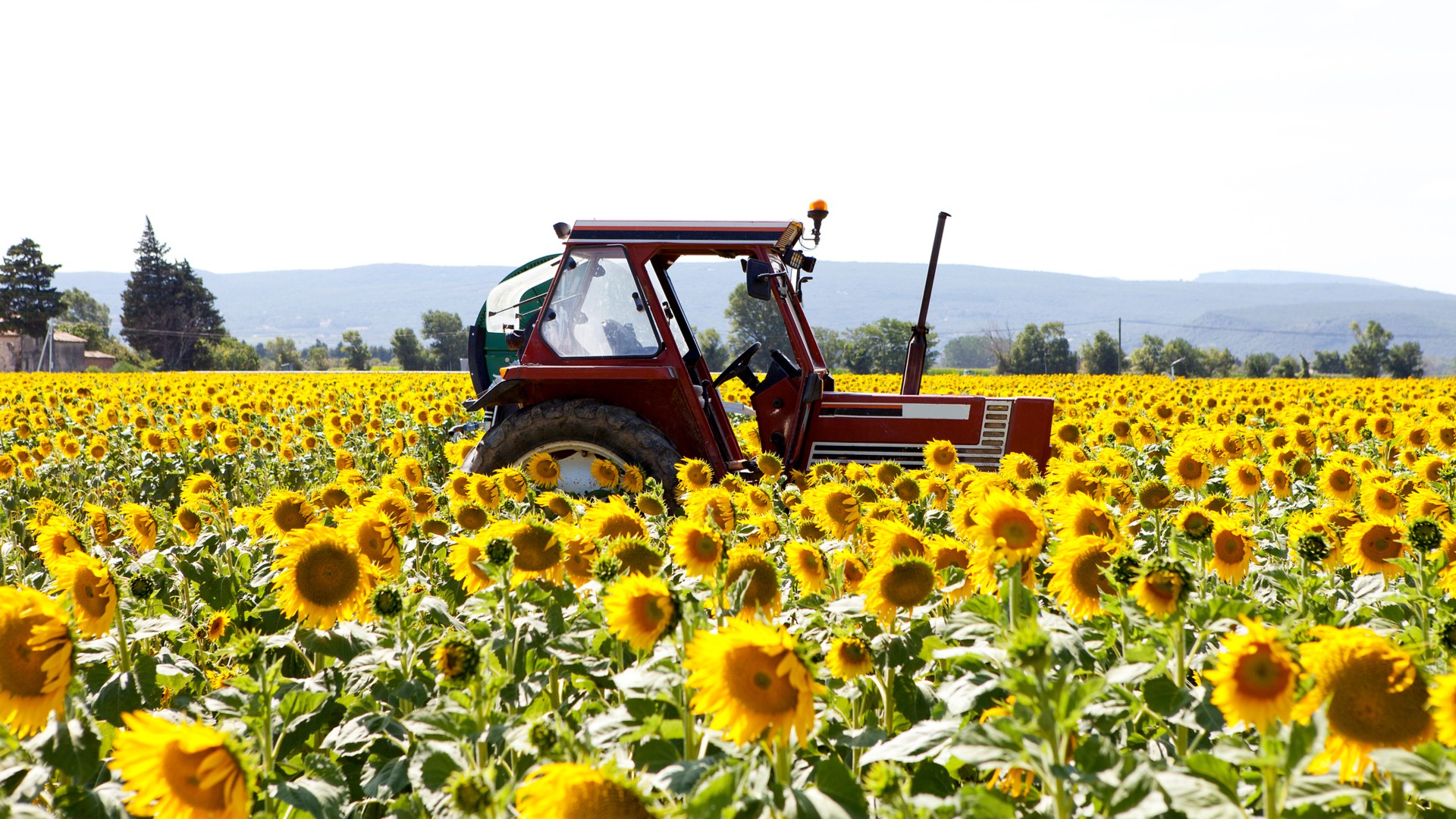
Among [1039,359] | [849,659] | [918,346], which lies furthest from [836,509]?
[1039,359]

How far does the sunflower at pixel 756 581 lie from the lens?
8.61ft

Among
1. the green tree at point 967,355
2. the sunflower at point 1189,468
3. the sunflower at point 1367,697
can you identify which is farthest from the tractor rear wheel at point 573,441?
the green tree at point 967,355

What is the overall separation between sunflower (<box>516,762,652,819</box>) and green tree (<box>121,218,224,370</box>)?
284 feet

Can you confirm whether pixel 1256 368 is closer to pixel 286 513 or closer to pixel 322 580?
pixel 286 513

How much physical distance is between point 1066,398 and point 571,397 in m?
10.1

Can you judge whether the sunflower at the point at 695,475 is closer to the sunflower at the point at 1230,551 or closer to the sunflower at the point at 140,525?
the sunflower at the point at 140,525

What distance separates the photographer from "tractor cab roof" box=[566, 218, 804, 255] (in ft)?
22.9

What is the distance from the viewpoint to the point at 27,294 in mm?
70812

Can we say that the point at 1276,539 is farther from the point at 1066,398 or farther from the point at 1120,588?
the point at 1066,398

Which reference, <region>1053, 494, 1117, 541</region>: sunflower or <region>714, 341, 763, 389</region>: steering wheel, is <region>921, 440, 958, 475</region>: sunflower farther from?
<region>1053, 494, 1117, 541</region>: sunflower

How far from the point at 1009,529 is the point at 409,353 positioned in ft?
277

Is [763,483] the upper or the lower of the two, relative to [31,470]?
upper

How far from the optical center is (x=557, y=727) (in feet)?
5.70

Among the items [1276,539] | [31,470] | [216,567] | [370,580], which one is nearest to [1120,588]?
[1276,539]
